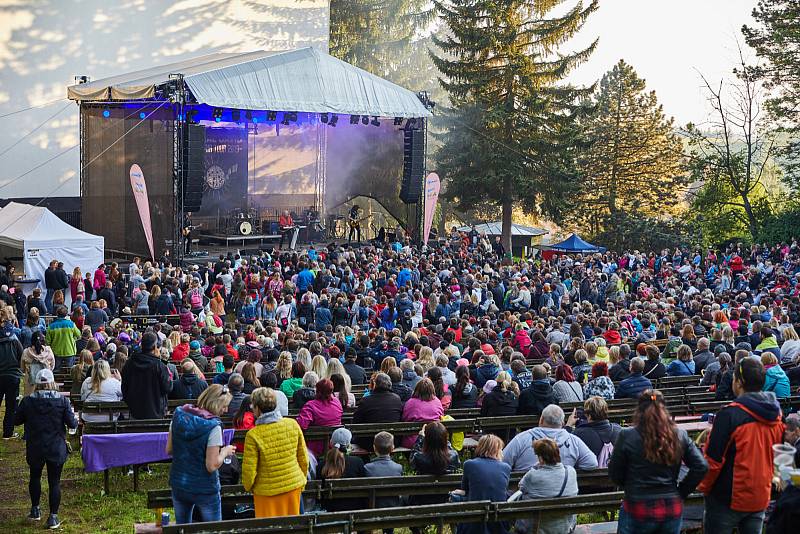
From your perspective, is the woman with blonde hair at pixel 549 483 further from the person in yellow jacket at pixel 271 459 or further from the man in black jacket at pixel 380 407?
the man in black jacket at pixel 380 407

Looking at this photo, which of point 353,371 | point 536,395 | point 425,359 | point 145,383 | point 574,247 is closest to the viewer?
point 145,383

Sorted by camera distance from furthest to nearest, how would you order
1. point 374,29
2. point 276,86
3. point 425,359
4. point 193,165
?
point 374,29
point 276,86
point 193,165
point 425,359

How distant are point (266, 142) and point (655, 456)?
25.1 metres

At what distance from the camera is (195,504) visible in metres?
5.14

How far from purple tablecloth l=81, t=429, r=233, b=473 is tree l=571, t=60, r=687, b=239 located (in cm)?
3295

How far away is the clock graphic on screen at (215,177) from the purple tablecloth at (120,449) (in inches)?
798

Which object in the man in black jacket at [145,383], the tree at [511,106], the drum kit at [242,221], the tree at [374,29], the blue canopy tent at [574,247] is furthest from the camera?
the tree at [374,29]

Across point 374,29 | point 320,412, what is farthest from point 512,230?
point 320,412

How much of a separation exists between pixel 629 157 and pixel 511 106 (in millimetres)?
9144

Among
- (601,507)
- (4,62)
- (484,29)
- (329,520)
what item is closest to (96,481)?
(329,520)

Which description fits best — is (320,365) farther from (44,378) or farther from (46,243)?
(46,243)

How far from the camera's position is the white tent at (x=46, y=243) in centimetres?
1681

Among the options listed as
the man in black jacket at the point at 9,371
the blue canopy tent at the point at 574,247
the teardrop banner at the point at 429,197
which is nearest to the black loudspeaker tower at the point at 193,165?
the teardrop banner at the point at 429,197

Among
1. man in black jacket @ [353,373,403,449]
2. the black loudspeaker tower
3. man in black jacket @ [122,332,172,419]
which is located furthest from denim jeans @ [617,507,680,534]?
the black loudspeaker tower
